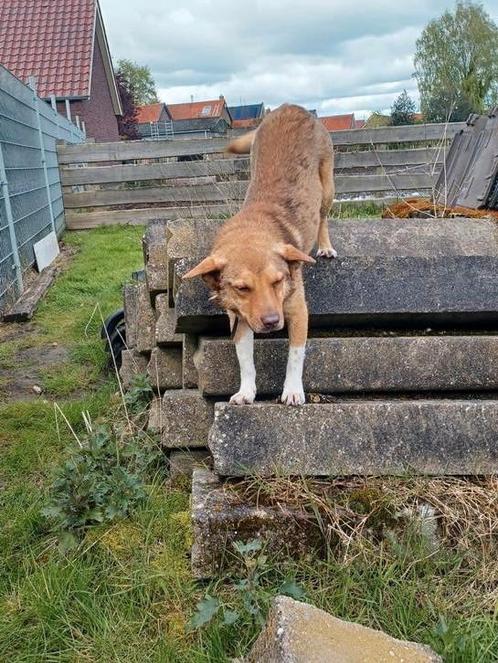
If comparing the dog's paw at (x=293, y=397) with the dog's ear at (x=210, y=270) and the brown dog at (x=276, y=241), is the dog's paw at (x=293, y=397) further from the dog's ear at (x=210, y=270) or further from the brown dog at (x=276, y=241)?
the dog's ear at (x=210, y=270)

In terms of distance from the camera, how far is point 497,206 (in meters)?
5.43

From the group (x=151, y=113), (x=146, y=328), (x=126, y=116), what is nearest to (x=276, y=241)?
(x=146, y=328)

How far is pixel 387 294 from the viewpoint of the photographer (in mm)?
3512

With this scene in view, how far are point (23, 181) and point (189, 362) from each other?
6815 mm

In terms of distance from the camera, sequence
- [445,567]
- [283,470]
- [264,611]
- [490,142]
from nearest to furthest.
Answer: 1. [264,611]
2. [445,567]
3. [283,470]
4. [490,142]

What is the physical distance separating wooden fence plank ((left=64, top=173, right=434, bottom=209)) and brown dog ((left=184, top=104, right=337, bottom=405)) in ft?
25.1

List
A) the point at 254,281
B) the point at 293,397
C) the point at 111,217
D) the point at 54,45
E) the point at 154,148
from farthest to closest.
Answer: the point at 54,45, the point at 111,217, the point at 154,148, the point at 293,397, the point at 254,281

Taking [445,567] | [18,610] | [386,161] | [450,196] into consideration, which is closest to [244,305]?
[445,567]

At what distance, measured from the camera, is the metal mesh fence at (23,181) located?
8.03 meters

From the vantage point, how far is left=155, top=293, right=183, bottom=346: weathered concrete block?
4090 mm

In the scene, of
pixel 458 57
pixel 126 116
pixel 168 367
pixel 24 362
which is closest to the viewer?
pixel 168 367

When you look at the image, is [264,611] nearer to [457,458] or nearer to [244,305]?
[457,458]

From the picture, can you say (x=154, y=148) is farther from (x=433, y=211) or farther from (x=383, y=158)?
(x=433, y=211)

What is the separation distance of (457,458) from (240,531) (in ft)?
3.51
